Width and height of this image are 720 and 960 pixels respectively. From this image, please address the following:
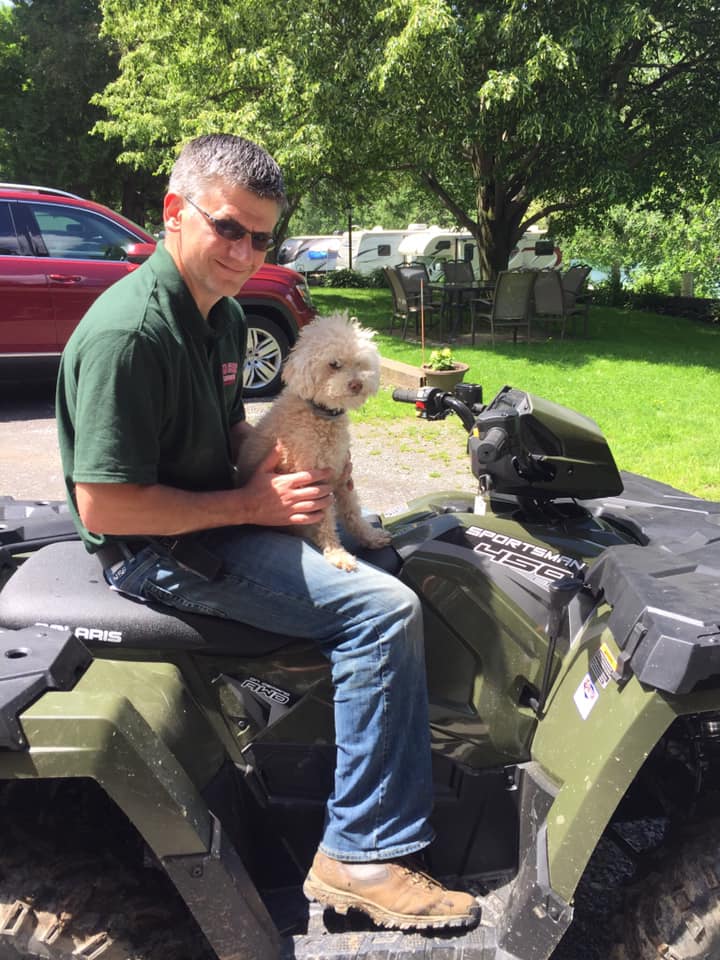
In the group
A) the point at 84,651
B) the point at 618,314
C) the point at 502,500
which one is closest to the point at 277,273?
the point at 502,500

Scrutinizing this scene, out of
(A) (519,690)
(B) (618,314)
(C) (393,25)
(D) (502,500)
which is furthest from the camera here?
(B) (618,314)

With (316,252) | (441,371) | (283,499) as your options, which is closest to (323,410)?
(283,499)

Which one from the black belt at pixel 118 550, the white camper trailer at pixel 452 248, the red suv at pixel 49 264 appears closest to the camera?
the black belt at pixel 118 550

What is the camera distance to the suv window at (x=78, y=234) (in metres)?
7.85

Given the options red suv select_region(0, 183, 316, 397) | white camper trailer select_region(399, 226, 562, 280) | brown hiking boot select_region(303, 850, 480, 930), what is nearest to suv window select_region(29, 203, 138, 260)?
red suv select_region(0, 183, 316, 397)

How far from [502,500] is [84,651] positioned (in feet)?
4.16

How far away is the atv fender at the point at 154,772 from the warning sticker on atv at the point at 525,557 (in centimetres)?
89

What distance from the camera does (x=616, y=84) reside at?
14594mm

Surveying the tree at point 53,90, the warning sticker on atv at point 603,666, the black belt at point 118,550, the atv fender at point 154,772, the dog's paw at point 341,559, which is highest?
the tree at point 53,90

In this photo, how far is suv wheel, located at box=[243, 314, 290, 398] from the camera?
336 inches

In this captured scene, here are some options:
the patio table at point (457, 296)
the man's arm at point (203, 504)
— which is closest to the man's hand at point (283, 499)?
the man's arm at point (203, 504)

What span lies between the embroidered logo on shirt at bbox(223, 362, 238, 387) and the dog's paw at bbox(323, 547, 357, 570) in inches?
21.8

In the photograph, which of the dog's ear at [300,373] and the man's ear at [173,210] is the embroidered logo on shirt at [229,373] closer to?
the dog's ear at [300,373]

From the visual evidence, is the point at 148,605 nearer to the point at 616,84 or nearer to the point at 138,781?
the point at 138,781
